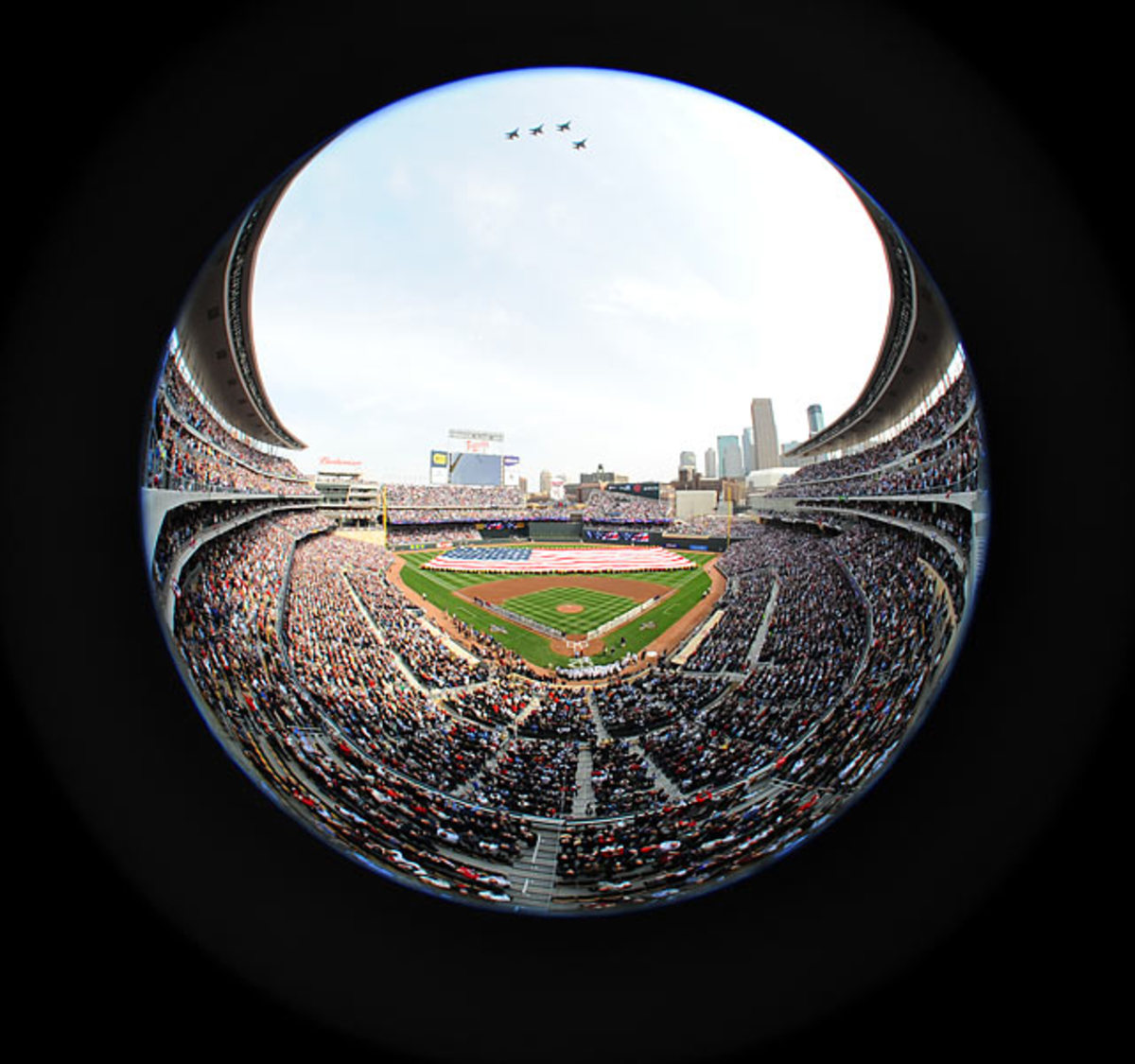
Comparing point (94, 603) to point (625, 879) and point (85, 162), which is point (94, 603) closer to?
point (85, 162)

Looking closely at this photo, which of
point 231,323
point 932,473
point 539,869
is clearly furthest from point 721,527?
point 539,869

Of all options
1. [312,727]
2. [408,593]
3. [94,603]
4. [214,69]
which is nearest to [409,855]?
[94,603]

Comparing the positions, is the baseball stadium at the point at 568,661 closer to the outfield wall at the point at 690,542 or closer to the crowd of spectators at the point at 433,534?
the outfield wall at the point at 690,542

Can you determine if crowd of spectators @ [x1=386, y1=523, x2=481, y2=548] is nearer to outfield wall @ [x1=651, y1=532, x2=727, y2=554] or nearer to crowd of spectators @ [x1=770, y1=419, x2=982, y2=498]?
outfield wall @ [x1=651, y1=532, x2=727, y2=554]

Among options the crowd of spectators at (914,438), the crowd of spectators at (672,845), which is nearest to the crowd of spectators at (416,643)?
the crowd of spectators at (672,845)

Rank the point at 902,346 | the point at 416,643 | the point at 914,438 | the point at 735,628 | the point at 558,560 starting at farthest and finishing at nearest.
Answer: the point at 558,560
the point at 735,628
the point at 416,643
the point at 914,438
the point at 902,346

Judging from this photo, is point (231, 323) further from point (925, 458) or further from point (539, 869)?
point (925, 458)
